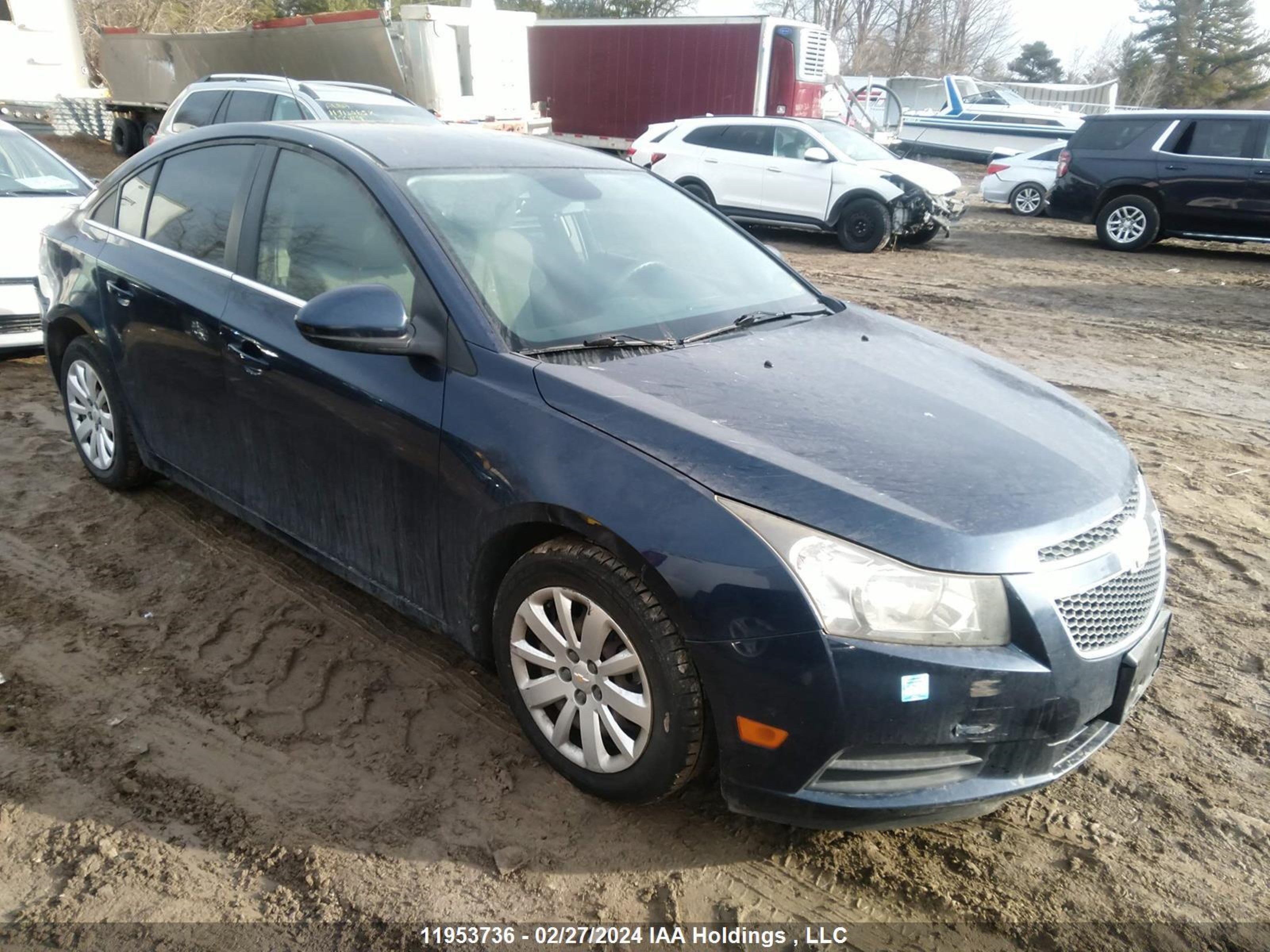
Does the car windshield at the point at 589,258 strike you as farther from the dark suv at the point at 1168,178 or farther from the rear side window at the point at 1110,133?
the rear side window at the point at 1110,133

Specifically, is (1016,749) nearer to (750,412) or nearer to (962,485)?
(962,485)

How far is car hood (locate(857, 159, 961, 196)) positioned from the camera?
12906 mm

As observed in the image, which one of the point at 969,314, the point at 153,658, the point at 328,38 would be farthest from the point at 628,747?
the point at 328,38

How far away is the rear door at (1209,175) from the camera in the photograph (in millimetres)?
12250

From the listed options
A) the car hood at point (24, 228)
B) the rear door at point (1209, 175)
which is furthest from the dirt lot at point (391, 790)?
the rear door at point (1209, 175)

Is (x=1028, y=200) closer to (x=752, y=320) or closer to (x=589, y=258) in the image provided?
(x=752, y=320)

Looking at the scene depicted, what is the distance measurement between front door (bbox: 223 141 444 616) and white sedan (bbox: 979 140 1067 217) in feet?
52.2

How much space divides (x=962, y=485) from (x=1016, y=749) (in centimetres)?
65

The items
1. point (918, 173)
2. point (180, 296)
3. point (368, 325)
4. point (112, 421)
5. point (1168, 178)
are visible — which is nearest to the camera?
point (368, 325)

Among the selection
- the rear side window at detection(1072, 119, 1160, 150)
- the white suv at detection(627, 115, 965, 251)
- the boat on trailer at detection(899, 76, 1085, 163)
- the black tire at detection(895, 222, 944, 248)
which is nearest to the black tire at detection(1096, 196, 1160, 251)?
the rear side window at detection(1072, 119, 1160, 150)

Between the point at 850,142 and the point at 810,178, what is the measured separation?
1.06 metres

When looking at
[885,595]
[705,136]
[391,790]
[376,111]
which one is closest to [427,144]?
[391,790]

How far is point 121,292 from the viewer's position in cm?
404

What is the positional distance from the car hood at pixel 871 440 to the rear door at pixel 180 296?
5.40ft
